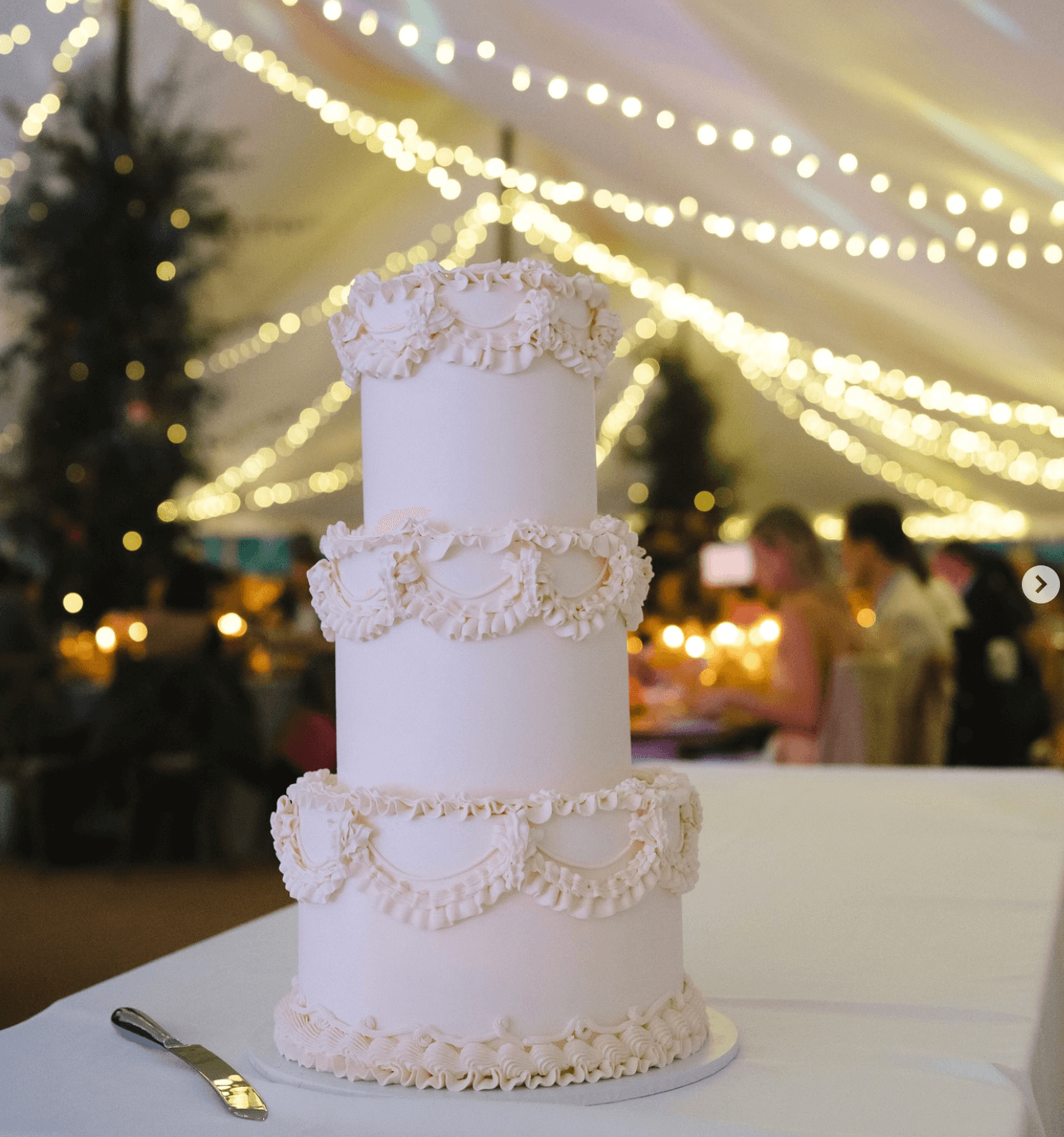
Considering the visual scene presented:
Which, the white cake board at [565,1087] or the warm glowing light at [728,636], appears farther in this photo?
the warm glowing light at [728,636]

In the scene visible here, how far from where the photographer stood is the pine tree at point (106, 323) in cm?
545

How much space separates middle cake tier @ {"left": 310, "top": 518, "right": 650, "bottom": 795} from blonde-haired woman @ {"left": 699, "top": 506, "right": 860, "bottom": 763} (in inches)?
113

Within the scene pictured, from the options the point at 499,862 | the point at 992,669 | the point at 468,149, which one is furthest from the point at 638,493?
the point at 499,862

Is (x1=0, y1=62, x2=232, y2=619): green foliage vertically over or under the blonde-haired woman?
over

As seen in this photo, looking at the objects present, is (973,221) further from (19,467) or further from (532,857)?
(19,467)

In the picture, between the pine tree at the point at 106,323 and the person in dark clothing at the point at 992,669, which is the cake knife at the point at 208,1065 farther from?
the pine tree at the point at 106,323

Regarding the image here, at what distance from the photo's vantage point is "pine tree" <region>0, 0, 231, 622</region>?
17.9 feet

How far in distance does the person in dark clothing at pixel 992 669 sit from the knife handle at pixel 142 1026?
3592mm

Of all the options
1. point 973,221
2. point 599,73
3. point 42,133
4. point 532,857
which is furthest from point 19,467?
point 532,857

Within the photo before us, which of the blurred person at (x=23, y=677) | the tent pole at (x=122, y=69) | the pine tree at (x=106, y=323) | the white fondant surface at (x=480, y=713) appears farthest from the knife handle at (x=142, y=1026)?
the tent pole at (x=122, y=69)

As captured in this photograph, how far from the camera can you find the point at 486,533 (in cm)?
105

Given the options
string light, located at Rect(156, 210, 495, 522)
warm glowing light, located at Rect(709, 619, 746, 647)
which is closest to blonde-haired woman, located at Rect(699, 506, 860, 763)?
warm glowing light, located at Rect(709, 619, 746, 647)

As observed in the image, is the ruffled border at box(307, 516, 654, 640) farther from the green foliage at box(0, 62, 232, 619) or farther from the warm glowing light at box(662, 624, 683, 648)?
the warm glowing light at box(662, 624, 683, 648)

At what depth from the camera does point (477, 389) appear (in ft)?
3.50
